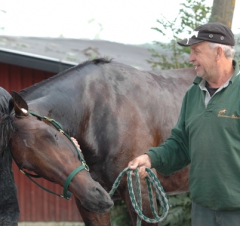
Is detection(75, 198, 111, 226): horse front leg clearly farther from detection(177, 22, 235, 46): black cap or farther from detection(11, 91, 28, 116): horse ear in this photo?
detection(177, 22, 235, 46): black cap

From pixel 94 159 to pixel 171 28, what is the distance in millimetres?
2873

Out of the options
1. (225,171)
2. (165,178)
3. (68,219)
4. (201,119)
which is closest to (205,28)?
(201,119)

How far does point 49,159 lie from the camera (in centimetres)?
386

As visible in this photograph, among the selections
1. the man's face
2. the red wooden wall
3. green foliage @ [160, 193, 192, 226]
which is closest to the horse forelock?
the man's face

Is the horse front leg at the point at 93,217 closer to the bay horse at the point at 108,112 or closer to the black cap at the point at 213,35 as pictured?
the bay horse at the point at 108,112

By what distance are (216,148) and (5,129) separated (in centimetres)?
131

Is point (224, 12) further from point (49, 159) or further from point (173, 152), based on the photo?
point (49, 159)

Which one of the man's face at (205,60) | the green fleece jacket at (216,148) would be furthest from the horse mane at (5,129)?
the man's face at (205,60)

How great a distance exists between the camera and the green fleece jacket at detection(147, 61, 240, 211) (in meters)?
3.47

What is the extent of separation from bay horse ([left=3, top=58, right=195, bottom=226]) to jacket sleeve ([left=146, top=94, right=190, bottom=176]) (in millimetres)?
1038

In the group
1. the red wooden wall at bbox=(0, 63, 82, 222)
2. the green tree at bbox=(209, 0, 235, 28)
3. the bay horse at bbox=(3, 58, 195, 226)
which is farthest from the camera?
the red wooden wall at bbox=(0, 63, 82, 222)

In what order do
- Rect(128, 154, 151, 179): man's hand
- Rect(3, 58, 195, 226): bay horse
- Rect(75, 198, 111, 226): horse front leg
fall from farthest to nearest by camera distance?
Rect(75, 198, 111, 226): horse front leg
Rect(3, 58, 195, 226): bay horse
Rect(128, 154, 151, 179): man's hand

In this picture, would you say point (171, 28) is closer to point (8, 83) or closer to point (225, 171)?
point (8, 83)

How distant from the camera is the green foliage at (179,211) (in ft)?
21.5
